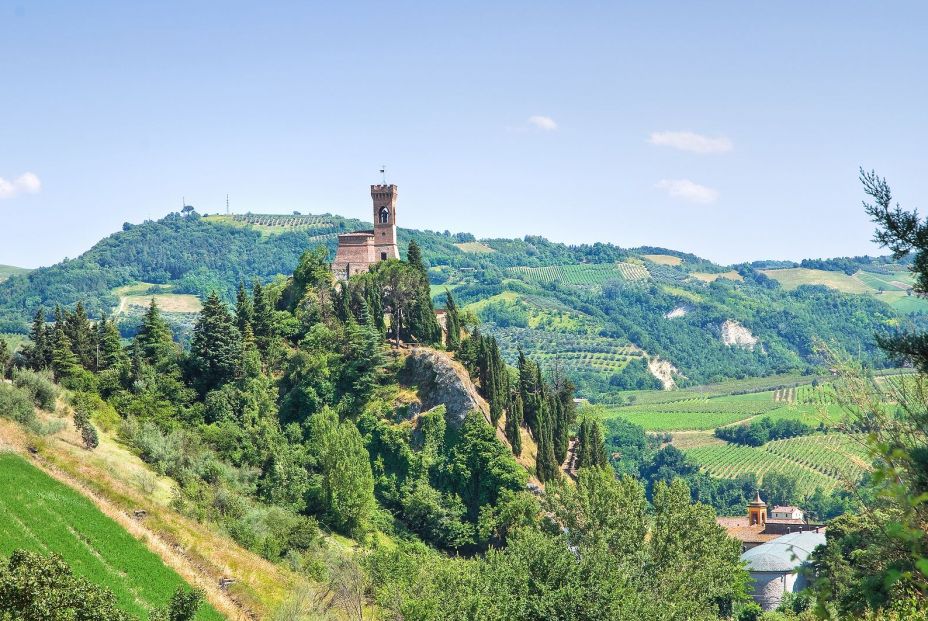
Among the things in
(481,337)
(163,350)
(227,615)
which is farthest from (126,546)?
(481,337)

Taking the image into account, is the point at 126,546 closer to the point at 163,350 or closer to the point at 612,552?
the point at 612,552

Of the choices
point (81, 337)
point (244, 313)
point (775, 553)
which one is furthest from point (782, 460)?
point (81, 337)

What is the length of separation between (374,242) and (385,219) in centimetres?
249

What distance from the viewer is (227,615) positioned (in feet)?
144

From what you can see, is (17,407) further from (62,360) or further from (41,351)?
(41,351)

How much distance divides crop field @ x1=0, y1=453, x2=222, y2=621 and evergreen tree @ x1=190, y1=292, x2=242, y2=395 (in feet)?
88.3

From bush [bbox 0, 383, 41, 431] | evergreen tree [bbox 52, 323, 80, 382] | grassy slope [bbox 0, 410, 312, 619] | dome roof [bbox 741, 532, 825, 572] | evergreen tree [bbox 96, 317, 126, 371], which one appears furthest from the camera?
dome roof [bbox 741, 532, 825, 572]

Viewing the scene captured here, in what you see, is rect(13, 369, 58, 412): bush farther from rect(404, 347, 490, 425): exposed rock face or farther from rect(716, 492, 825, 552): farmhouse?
rect(716, 492, 825, 552): farmhouse

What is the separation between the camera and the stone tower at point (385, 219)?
309 ft

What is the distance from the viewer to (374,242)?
93875 millimetres

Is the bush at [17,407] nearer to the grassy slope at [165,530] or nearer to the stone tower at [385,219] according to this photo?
the grassy slope at [165,530]

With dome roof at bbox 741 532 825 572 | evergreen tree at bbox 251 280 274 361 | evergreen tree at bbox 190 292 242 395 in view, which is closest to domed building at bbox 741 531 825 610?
dome roof at bbox 741 532 825 572

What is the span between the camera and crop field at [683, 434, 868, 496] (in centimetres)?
15738

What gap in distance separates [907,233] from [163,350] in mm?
60954
